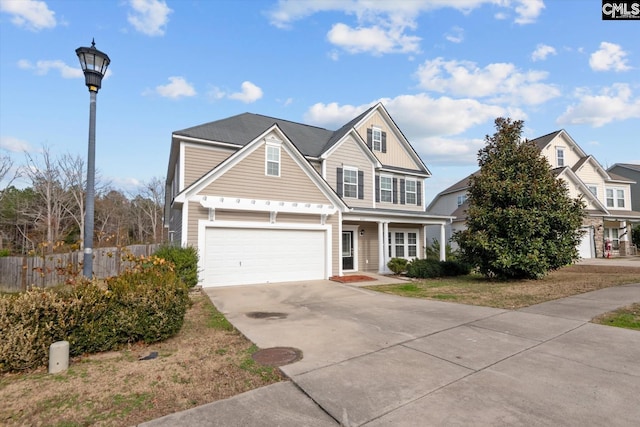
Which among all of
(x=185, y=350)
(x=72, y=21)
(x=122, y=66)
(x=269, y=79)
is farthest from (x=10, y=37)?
(x=185, y=350)

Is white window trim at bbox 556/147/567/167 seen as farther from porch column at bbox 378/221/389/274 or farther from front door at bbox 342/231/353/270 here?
front door at bbox 342/231/353/270

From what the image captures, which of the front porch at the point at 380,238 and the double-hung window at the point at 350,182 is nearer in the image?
the front porch at the point at 380,238

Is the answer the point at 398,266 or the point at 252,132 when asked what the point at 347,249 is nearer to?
the point at 398,266

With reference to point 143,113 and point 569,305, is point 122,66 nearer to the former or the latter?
point 143,113

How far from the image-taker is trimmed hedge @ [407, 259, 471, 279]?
14.6 metres

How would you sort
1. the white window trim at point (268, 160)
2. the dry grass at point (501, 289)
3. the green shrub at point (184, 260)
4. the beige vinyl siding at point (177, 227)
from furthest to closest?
the white window trim at point (268, 160) → the beige vinyl siding at point (177, 227) → the green shrub at point (184, 260) → the dry grass at point (501, 289)

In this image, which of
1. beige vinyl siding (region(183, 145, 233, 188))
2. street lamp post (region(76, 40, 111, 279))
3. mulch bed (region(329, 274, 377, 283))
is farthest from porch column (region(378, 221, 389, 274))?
street lamp post (region(76, 40, 111, 279))

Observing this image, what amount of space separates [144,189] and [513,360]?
146ft

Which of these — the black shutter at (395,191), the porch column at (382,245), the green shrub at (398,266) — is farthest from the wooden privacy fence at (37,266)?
the black shutter at (395,191)

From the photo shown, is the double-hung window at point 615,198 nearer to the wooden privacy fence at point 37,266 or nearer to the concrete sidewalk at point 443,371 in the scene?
the concrete sidewalk at point 443,371

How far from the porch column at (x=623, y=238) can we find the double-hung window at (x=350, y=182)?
927 inches

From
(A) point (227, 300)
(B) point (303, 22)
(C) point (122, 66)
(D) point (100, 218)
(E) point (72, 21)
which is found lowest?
(A) point (227, 300)

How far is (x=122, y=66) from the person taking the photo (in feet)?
28.1

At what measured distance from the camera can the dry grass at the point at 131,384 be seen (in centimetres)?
321
